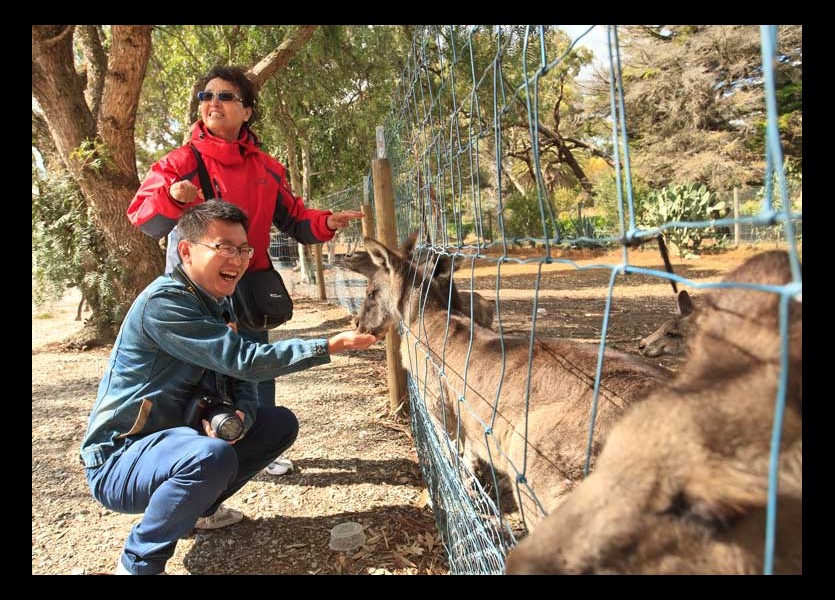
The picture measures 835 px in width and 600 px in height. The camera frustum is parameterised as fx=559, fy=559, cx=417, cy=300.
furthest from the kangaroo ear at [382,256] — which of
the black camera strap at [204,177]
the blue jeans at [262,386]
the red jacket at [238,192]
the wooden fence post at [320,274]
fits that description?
the wooden fence post at [320,274]

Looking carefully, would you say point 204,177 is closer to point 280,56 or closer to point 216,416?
point 216,416

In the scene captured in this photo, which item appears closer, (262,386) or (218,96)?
(218,96)

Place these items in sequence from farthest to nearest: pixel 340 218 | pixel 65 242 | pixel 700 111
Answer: pixel 700 111 < pixel 65 242 < pixel 340 218

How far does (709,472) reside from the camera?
1.06 meters

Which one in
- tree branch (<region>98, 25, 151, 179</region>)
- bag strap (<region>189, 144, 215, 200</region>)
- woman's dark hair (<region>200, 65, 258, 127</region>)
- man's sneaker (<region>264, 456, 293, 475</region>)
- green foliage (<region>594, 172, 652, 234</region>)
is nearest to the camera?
bag strap (<region>189, 144, 215, 200</region>)

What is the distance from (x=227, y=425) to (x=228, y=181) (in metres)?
1.46

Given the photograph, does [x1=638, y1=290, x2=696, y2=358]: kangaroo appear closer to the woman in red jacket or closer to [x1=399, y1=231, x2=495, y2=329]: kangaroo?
[x1=399, y1=231, x2=495, y2=329]: kangaroo

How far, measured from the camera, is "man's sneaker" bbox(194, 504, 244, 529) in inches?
124

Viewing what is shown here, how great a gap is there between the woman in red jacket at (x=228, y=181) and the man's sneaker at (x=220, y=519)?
64 centimetres

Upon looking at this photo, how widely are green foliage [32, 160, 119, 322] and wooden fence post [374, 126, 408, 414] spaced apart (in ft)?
17.0

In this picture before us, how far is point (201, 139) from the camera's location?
325 centimetres

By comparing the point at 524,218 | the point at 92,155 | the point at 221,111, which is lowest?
the point at 221,111

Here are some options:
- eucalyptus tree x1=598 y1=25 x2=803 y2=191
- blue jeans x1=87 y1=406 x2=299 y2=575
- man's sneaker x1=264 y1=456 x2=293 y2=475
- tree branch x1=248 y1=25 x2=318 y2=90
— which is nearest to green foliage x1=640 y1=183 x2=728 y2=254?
eucalyptus tree x1=598 y1=25 x2=803 y2=191

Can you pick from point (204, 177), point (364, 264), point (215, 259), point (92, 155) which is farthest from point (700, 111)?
point (215, 259)
